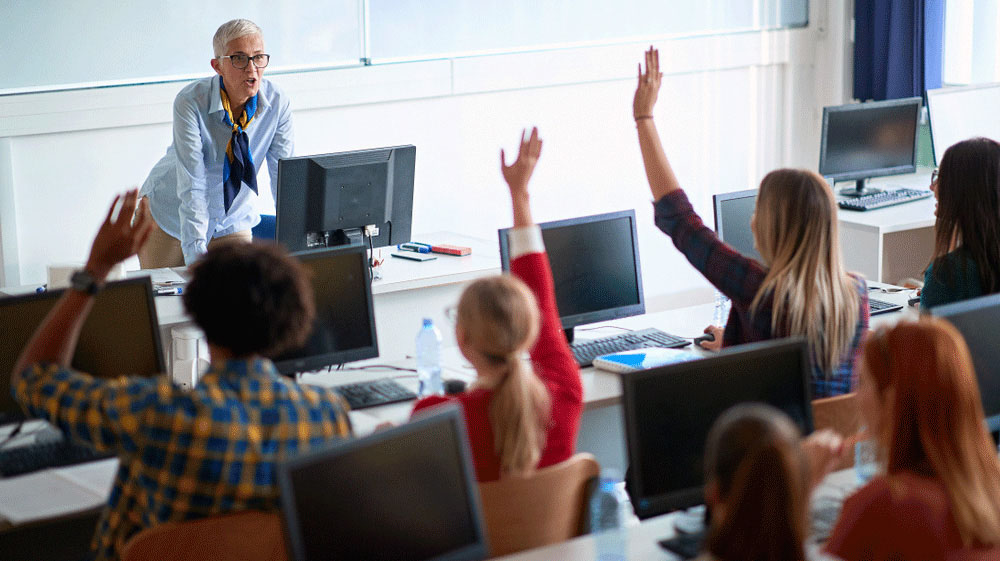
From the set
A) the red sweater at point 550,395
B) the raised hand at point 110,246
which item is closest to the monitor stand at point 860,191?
the red sweater at point 550,395

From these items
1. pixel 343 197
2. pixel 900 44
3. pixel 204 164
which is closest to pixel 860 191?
pixel 900 44

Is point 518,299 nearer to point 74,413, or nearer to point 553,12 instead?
point 74,413

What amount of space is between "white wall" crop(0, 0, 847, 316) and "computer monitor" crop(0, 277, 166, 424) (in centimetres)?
232

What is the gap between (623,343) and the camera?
342cm

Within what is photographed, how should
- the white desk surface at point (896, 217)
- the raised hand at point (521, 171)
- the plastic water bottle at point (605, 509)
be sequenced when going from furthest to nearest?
the white desk surface at point (896, 217)
the raised hand at point (521, 171)
the plastic water bottle at point (605, 509)

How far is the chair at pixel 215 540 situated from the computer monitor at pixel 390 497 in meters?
0.15

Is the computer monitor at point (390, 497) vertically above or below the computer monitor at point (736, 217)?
below

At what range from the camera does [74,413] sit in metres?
1.81

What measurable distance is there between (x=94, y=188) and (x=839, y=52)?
4072 mm

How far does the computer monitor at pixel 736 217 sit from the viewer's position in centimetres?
369

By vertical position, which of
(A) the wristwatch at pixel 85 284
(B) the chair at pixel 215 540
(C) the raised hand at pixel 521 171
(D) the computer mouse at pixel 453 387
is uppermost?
(C) the raised hand at pixel 521 171

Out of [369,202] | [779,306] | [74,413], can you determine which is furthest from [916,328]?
[369,202]

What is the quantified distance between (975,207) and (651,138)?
34.8 inches

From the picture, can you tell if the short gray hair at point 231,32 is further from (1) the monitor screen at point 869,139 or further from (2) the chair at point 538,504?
(1) the monitor screen at point 869,139
